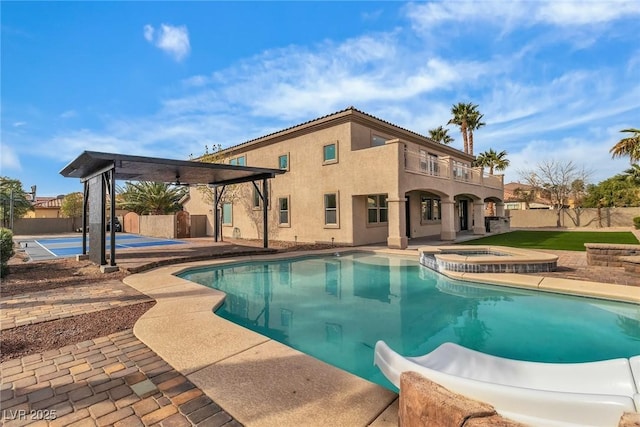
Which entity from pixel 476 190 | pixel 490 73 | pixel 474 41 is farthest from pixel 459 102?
pixel 474 41

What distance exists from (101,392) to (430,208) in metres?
21.8

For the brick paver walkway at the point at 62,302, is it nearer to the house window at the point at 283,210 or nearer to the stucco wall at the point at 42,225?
the house window at the point at 283,210

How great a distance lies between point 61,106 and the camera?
15.9m

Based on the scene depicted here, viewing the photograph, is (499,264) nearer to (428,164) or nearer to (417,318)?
(417,318)

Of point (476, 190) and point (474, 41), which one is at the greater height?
point (474, 41)

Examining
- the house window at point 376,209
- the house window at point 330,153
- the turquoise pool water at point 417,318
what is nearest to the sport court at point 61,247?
the turquoise pool water at point 417,318

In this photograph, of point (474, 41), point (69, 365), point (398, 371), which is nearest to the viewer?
point (398, 371)

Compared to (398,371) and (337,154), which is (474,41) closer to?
(337,154)

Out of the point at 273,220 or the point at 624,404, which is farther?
the point at 273,220

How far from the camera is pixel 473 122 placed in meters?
34.5

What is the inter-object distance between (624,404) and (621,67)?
699 inches

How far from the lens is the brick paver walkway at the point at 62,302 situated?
527 centimetres

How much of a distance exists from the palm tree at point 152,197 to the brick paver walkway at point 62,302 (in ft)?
77.1

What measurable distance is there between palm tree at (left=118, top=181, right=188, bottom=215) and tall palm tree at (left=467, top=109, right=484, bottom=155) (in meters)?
29.9
